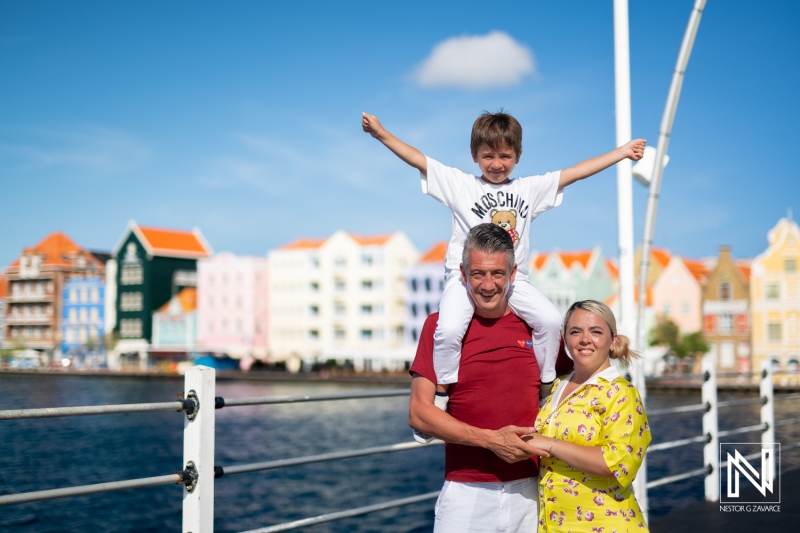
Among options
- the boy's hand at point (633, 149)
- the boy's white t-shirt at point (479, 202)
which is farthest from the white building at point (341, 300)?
the boy's white t-shirt at point (479, 202)

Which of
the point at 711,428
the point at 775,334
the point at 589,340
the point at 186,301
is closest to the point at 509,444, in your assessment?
the point at 589,340

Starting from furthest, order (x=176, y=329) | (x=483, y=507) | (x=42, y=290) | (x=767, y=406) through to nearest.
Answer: (x=42, y=290), (x=176, y=329), (x=767, y=406), (x=483, y=507)

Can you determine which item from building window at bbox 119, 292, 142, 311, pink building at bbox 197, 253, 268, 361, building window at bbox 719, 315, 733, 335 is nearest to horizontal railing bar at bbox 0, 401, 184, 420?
building window at bbox 719, 315, 733, 335

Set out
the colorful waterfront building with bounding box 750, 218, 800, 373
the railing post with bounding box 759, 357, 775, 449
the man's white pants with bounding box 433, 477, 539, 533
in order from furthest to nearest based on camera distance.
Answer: the colorful waterfront building with bounding box 750, 218, 800, 373, the railing post with bounding box 759, 357, 775, 449, the man's white pants with bounding box 433, 477, 539, 533

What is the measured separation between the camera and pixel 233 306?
6950 cm

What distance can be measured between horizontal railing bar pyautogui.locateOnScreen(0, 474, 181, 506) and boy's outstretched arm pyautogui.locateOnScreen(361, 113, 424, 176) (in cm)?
128

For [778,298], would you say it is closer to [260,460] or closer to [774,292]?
[774,292]

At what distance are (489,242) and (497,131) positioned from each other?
52cm

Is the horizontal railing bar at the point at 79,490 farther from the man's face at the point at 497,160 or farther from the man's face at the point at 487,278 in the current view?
the man's face at the point at 497,160

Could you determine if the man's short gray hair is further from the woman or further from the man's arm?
the man's arm

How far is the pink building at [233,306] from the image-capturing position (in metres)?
69.0

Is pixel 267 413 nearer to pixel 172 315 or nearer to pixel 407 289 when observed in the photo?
pixel 407 289

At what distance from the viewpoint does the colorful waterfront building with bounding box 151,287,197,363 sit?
7119 centimetres

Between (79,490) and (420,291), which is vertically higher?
(420,291)
